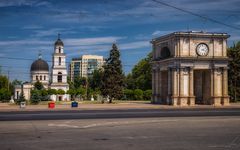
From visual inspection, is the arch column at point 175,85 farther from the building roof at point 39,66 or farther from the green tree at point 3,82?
the green tree at point 3,82

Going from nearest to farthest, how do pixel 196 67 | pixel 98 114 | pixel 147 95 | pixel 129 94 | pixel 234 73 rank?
pixel 98 114, pixel 196 67, pixel 234 73, pixel 147 95, pixel 129 94

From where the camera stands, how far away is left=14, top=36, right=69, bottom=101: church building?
11875cm

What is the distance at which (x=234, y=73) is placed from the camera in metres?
79.1

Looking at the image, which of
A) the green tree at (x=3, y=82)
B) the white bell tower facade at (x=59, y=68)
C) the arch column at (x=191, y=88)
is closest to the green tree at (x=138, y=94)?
the white bell tower facade at (x=59, y=68)

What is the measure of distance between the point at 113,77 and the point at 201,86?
19.7 metres

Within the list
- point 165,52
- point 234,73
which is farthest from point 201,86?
point 234,73

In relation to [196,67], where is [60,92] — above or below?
below

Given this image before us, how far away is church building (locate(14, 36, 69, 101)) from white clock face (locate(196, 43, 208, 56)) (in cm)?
6352

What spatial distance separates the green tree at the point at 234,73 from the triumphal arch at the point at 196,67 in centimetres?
1802

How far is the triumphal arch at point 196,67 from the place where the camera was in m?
58.3

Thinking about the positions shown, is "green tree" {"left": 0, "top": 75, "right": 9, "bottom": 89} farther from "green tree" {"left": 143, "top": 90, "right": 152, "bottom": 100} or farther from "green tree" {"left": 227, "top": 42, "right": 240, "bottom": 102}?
"green tree" {"left": 227, "top": 42, "right": 240, "bottom": 102}

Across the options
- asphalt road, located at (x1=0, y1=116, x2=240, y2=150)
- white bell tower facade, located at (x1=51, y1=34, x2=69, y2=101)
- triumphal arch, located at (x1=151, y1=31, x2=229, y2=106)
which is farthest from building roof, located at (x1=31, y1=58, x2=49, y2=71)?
asphalt road, located at (x1=0, y1=116, x2=240, y2=150)

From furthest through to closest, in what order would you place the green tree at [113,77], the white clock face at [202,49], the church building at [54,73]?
the church building at [54,73] → the green tree at [113,77] → the white clock face at [202,49]

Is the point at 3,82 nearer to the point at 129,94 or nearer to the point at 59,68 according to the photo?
the point at 59,68
